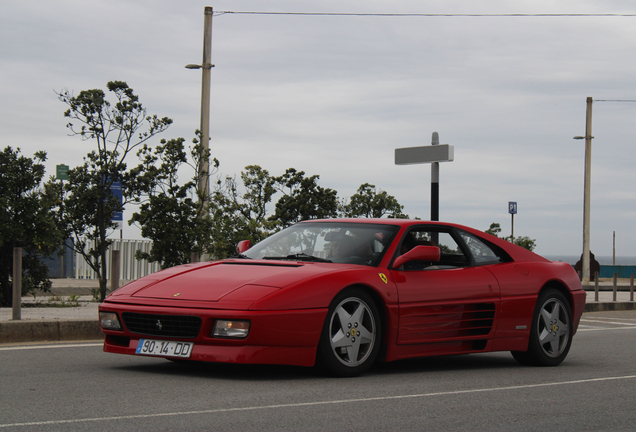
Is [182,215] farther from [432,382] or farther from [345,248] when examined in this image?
[432,382]

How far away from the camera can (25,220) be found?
1406 cm

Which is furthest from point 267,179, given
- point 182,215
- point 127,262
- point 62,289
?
point 182,215

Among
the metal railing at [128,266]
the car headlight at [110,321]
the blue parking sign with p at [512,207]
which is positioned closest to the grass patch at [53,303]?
the car headlight at [110,321]

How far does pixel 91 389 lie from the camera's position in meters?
5.77

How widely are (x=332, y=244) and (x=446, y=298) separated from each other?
1066 mm

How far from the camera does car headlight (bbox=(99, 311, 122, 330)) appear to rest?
21.2ft

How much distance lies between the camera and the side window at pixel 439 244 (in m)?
7.30

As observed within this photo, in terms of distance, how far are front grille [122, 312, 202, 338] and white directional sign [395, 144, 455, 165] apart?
8220 mm

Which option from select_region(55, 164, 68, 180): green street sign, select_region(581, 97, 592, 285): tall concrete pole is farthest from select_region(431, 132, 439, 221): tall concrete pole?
select_region(581, 97, 592, 285): tall concrete pole

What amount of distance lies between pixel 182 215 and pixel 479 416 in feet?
34.3

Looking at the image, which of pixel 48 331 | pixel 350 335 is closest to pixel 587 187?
pixel 48 331

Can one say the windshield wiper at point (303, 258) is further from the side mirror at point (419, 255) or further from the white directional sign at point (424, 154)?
the white directional sign at point (424, 154)

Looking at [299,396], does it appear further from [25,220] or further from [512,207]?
[512,207]

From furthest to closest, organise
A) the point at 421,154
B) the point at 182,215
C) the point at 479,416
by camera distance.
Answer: the point at 182,215 < the point at 421,154 < the point at 479,416
